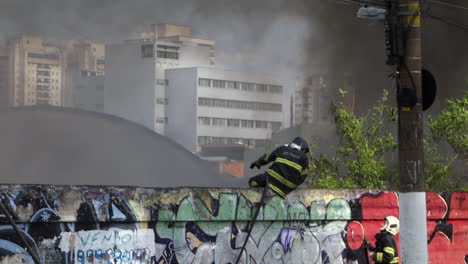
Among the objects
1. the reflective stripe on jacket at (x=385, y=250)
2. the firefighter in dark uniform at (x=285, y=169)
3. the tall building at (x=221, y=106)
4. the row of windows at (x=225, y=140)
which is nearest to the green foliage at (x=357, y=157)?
the firefighter in dark uniform at (x=285, y=169)

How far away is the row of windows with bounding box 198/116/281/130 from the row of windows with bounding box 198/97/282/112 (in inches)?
86.4

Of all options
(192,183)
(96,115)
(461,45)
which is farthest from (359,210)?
→ (461,45)

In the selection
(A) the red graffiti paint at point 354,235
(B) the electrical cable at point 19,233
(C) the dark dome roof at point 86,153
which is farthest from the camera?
(C) the dark dome roof at point 86,153

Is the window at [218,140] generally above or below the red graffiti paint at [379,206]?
above

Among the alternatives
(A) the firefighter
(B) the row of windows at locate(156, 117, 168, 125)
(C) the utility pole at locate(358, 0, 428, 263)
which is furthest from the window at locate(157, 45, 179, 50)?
(A) the firefighter

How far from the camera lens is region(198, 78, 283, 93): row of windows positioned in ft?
447

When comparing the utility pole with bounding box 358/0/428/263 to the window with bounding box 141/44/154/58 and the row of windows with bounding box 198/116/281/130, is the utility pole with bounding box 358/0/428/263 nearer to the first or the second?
the row of windows with bounding box 198/116/281/130

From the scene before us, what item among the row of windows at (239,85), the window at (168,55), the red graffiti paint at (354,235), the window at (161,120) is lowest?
the red graffiti paint at (354,235)

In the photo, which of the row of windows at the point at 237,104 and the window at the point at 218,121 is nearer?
the row of windows at the point at 237,104

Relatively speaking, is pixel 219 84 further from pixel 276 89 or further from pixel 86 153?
pixel 86 153

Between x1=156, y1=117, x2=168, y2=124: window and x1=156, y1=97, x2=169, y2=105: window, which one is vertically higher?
x1=156, y1=97, x2=169, y2=105: window

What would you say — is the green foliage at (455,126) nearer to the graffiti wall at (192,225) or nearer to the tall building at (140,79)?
the graffiti wall at (192,225)

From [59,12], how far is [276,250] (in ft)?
242

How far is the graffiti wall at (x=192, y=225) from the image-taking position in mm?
9523
